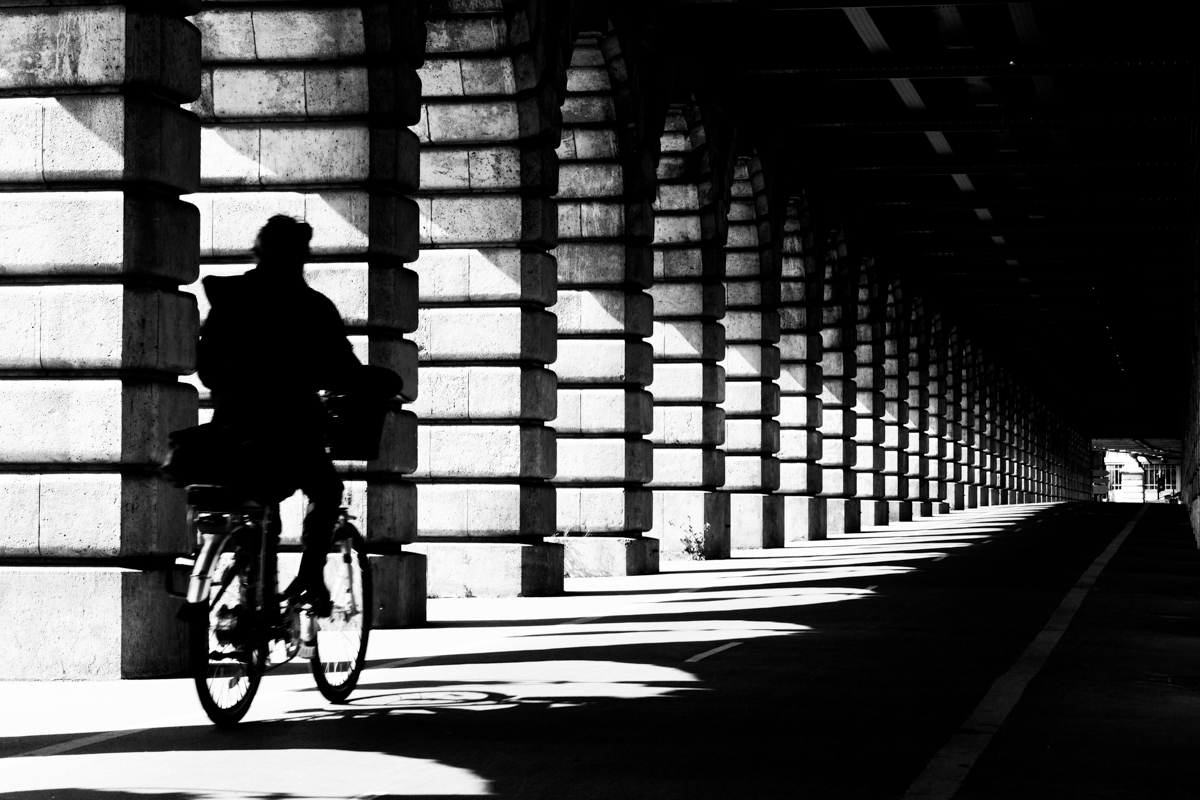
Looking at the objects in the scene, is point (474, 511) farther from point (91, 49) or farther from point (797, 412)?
point (797, 412)

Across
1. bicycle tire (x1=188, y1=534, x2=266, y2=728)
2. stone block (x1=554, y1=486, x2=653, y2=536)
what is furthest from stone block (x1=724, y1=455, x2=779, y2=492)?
bicycle tire (x1=188, y1=534, x2=266, y2=728)

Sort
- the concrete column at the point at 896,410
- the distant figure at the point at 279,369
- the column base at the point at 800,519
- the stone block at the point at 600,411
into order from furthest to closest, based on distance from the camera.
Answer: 1. the concrete column at the point at 896,410
2. the column base at the point at 800,519
3. the stone block at the point at 600,411
4. the distant figure at the point at 279,369

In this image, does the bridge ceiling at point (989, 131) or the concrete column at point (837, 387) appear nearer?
the bridge ceiling at point (989, 131)

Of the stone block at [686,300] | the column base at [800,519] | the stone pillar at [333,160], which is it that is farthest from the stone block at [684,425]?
the stone pillar at [333,160]

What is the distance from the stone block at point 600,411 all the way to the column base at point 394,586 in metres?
8.07

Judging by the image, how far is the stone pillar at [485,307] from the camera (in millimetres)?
18391

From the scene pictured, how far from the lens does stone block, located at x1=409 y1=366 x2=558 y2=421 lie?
18.6 metres

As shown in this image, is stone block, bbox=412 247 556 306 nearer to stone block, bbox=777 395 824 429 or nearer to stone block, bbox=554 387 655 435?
stone block, bbox=554 387 655 435

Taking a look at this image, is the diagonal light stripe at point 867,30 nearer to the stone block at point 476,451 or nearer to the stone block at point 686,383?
the stone block at point 686,383

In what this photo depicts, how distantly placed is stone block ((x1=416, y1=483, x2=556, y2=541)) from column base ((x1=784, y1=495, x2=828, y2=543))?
60.0 feet

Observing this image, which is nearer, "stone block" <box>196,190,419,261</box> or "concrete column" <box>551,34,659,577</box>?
"stone block" <box>196,190,419,261</box>

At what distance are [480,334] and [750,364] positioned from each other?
14.2 meters

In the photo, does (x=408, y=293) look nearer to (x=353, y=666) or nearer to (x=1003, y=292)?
(x=353, y=666)

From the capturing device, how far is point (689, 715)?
8930mm
